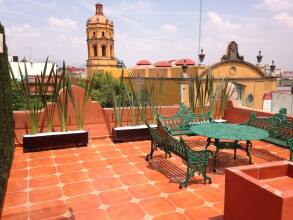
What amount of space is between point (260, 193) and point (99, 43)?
1062 inches

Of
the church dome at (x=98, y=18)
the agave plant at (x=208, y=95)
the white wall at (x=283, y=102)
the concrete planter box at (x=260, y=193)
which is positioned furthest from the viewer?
the church dome at (x=98, y=18)

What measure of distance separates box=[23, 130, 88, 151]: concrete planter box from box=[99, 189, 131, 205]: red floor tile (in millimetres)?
2013

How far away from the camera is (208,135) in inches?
137

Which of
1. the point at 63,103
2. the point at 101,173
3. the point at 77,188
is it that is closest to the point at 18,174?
the point at 77,188

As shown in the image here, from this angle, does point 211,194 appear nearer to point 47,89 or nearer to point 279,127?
point 279,127

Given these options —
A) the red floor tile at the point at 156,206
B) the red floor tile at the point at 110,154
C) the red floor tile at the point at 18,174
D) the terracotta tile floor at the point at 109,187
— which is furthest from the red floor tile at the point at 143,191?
the red floor tile at the point at 18,174

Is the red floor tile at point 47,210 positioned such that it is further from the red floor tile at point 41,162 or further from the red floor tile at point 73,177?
the red floor tile at point 41,162

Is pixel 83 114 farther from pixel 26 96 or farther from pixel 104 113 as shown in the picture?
pixel 26 96

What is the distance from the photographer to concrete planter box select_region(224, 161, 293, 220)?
1.69 meters

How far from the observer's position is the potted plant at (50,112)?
4543mm

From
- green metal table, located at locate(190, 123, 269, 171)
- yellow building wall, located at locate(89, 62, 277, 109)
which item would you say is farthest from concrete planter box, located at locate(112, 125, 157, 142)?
yellow building wall, located at locate(89, 62, 277, 109)

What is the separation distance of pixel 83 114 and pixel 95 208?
9.27ft

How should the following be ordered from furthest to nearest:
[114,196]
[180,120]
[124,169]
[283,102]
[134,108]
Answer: [283,102], [134,108], [180,120], [124,169], [114,196]

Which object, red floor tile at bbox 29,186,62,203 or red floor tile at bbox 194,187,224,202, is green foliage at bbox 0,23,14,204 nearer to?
red floor tile at bbox 29,186,62,203
